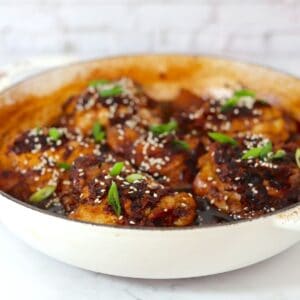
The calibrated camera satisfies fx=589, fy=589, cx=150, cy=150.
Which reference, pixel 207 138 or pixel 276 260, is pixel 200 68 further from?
pixel 276 260

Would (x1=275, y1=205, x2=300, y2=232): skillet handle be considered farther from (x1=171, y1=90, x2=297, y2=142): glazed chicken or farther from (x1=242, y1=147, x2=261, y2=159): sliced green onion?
(x1=171, y1=90, x2=297, y2=142): glazed chicken

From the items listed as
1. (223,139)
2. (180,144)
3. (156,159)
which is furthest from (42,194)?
(223,139)

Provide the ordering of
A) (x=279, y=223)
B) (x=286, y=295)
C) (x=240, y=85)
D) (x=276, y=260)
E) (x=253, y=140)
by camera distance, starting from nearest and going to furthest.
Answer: (x=279, y=223) → (x=286, y=295) → (x=276, y=260) → (x=253, y=140) → (x=240, y=85)

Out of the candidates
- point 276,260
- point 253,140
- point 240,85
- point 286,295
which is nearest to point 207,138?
point 253,140

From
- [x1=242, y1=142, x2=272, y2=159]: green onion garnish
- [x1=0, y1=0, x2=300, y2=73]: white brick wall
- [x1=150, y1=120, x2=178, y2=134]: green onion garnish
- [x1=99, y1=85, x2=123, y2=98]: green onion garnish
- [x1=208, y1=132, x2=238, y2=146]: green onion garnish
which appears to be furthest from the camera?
[x1=0, y1=0, x2=300, y2=73]: white brick wall

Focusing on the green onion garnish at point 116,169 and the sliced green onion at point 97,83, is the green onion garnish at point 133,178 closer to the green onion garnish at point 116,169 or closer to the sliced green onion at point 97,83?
the green onion garnish at point 116,169

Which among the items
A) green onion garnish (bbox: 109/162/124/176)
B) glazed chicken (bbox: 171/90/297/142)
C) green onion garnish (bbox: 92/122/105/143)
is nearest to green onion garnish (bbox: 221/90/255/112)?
glazed chicken (bbox: 171/90/297/142)

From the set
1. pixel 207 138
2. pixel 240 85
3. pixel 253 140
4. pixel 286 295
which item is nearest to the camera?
pixel 286 295
